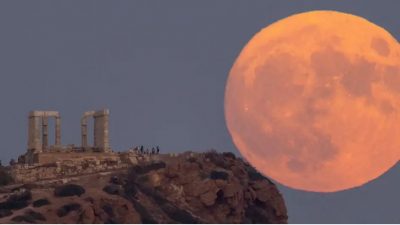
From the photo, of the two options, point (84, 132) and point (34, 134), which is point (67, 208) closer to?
point (34, 134)

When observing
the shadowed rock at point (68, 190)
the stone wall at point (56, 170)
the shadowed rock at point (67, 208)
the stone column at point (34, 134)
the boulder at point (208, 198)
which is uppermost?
the stone column at point (34, 134)

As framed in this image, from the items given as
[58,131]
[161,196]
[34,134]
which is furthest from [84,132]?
[161,196]

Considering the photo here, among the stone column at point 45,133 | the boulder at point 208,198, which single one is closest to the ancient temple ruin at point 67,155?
the stone column at point 45,133

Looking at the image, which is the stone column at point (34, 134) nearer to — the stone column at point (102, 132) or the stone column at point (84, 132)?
the stone column at point (84, 132)

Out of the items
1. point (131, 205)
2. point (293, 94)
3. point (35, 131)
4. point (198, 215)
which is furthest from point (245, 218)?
point (293, 94)

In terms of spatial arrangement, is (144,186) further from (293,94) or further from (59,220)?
(293,94)

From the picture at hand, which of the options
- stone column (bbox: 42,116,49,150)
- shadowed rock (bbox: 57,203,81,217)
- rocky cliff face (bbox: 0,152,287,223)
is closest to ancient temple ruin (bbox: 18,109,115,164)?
stone column (bbox: 42,116,49,150)

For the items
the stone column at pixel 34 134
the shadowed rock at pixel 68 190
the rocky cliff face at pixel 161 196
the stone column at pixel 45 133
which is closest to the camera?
the rocky cliff face at pixel 161 196

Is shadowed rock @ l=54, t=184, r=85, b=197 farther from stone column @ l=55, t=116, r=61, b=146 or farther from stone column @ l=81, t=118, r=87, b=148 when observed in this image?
stone column @ l=81, t=118, r=87, b=148
